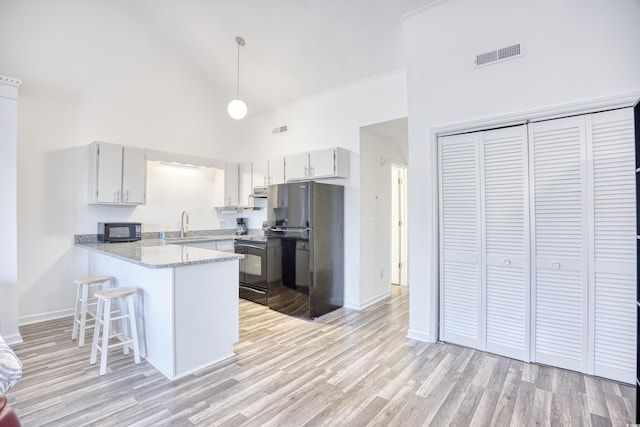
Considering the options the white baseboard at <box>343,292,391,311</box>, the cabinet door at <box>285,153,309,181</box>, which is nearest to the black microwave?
the cabinet door at <box>285,153,309,181</box>

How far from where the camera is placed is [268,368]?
2.54 m

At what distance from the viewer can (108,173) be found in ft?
13.0

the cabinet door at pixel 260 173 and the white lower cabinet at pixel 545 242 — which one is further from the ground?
the cabinet door at pixel 260 173

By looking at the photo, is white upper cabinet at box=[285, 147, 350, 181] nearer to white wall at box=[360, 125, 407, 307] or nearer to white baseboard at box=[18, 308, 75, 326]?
white wall at box=[360, 125, 407, 307]

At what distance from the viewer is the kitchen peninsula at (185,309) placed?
7.78 feet

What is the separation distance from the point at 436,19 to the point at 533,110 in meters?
1.32

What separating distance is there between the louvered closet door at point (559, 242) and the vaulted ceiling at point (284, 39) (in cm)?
180

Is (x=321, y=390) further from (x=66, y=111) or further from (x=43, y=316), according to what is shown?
(x=66, y=111)

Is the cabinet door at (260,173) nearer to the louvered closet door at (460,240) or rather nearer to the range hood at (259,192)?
the range hood at (259,192)

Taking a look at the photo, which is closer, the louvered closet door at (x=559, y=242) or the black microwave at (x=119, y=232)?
the louvered closet door at (x=559, y=242)

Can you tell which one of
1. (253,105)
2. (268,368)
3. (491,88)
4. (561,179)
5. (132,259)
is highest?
(253,105)

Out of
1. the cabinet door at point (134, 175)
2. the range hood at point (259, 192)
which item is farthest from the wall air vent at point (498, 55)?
the cabinet door at point (134, 175)

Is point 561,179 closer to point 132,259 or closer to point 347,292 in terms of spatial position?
point 347,292

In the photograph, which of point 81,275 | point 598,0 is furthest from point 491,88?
point 81,275
